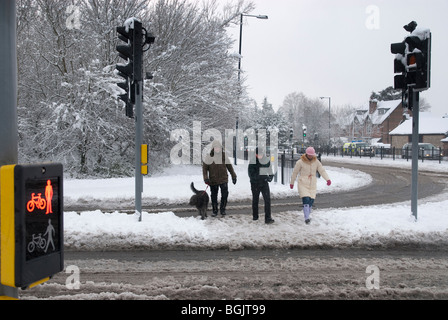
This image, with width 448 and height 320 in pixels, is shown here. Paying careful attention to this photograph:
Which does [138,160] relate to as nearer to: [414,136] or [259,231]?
[259,231]

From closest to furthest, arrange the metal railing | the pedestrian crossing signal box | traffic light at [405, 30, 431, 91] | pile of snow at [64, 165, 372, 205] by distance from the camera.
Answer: the pedestrian crossing signal box → traffic light at [405, 30, 431, 91] → pile of snow at [64, 165, 372, 205] → the metal railing

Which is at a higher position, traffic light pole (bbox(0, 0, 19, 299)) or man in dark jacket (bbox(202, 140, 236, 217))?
traffic light pole (bbox(0, 0, 19, 299))

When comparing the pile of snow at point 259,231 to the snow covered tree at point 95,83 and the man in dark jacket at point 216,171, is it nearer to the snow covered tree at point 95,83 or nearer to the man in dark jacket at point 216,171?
the man in dark jacket at point 216,171

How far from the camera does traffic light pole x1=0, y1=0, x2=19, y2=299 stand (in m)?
1.79

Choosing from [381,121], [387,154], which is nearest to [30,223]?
[387,154]

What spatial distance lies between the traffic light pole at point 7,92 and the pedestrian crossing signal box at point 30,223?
16 cm

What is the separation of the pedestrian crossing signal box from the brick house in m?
75.8

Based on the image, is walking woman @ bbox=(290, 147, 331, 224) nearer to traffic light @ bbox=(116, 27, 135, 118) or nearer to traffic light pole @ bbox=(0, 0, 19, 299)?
traffic light @ bbox=(116, 27, 135, 118)

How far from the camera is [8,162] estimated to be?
1834 mm

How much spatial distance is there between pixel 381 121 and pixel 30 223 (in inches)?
3243

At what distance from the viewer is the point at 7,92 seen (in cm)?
181

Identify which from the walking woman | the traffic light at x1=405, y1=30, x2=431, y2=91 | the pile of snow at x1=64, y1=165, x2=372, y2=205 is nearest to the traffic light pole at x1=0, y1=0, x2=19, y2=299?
the walking woman

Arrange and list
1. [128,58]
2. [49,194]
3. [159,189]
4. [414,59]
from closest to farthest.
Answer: [49,194] → [414,59] → [128,58] → [159,189]

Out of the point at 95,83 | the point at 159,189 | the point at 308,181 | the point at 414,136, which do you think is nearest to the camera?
the point at 414,136
